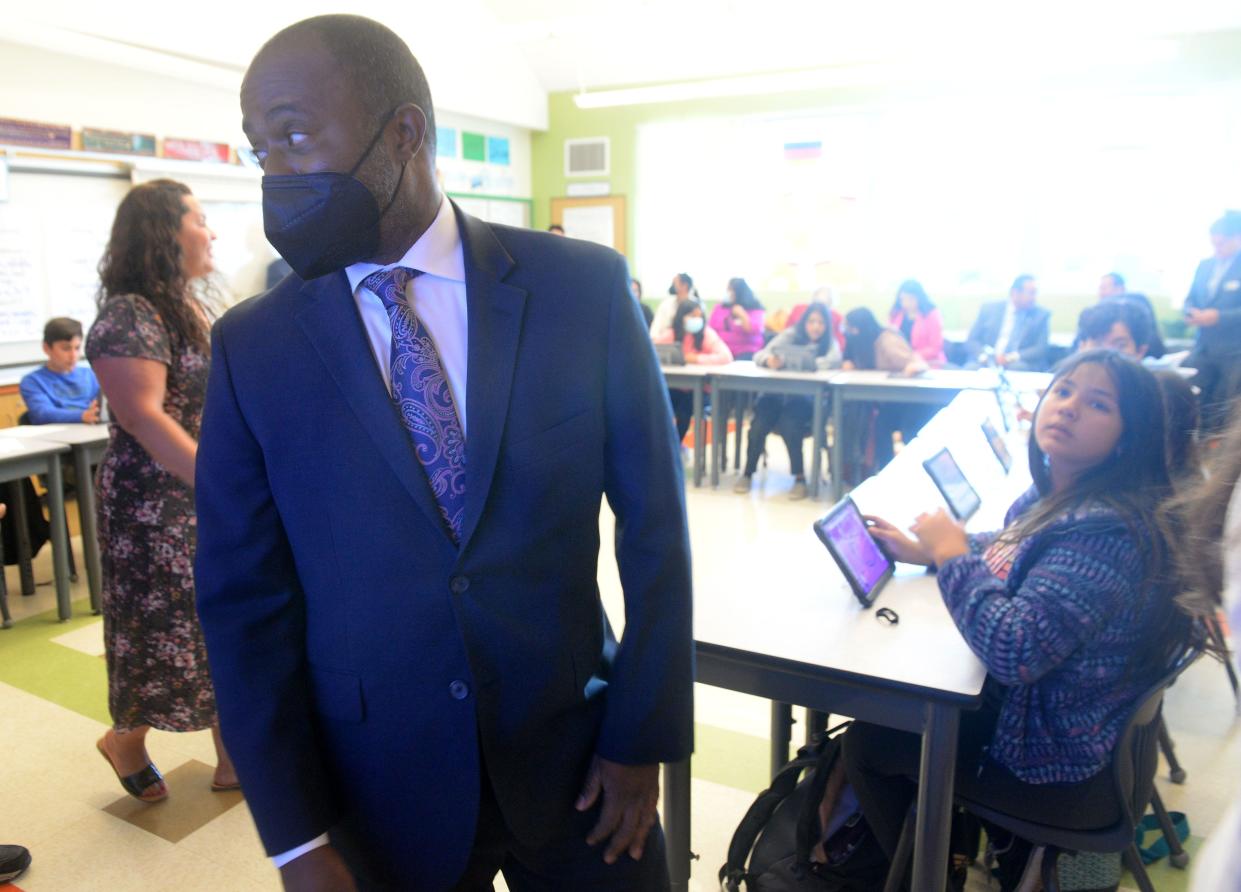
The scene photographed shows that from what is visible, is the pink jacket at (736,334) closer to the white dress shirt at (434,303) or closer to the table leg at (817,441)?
the table leg at (817,441)

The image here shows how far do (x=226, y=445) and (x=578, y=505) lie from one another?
1.26ft

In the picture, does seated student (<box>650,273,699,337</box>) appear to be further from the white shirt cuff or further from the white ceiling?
the white shirt cuff

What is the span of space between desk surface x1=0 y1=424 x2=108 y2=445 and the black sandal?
6.40ft

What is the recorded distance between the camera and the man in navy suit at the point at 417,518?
3.05 feet

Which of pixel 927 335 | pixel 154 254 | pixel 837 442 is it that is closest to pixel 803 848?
pixel 154 254

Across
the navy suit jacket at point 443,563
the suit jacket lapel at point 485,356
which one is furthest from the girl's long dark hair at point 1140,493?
the suit jacket lapel at point 485,356

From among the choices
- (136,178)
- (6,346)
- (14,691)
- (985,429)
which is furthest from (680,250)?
Answer: (14,691)

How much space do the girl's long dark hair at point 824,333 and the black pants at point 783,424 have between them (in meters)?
0.39

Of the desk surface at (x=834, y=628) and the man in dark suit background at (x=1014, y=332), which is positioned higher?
the man in dark suit background at (x=1014, y=332)

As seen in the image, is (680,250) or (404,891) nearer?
(404,891)

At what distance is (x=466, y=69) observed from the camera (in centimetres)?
891

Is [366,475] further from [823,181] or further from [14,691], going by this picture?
[823,181]

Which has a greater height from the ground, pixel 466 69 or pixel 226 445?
pixel 466 69

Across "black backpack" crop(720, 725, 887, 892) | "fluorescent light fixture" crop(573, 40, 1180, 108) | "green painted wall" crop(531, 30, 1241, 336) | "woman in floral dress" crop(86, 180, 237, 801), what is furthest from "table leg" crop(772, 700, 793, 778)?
"green painted wall" crop(531, 30, 1241, 336)
